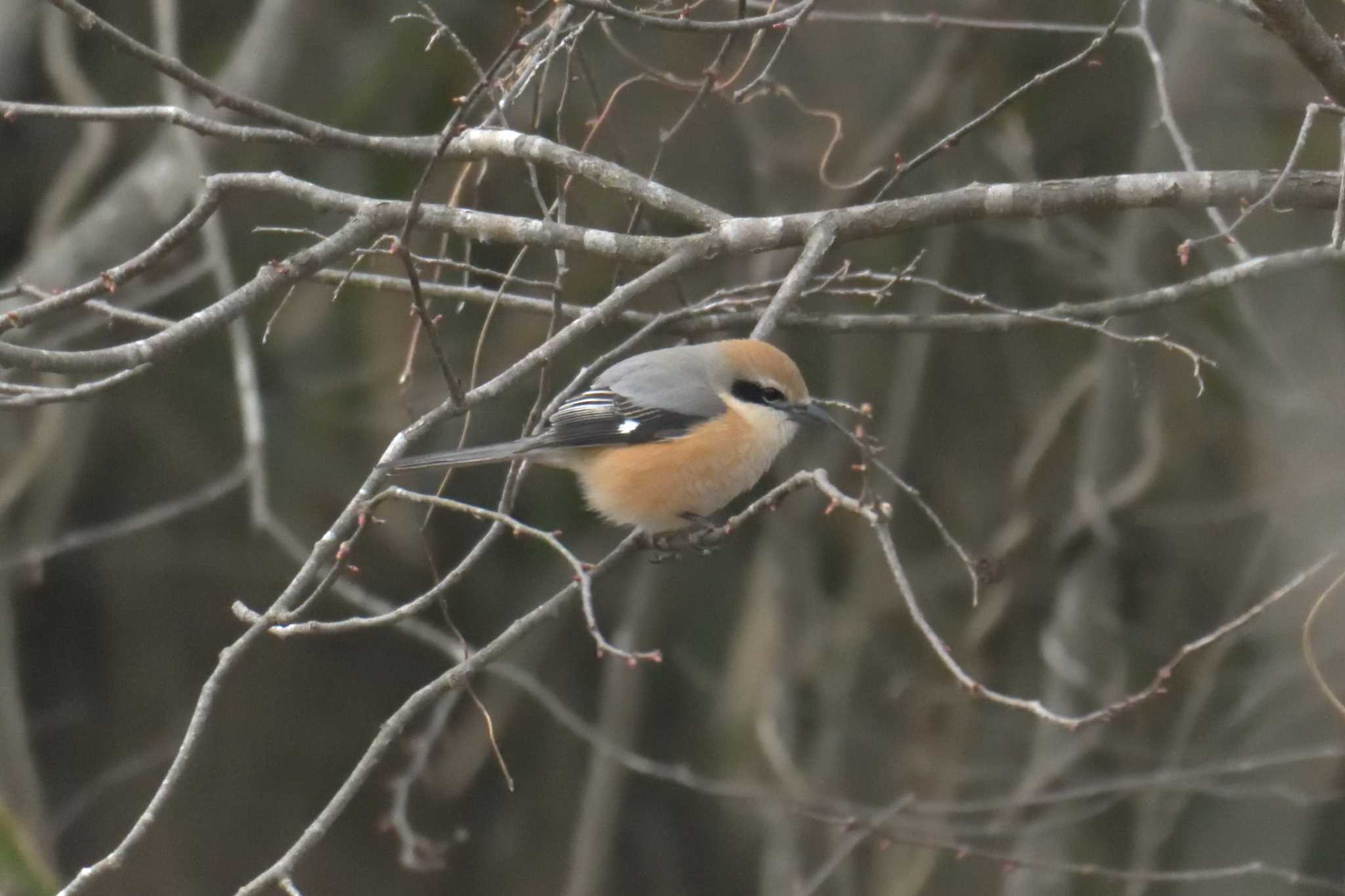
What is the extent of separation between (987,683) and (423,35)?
334 cm

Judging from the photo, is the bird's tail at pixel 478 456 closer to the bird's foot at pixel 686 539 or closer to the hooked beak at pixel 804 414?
the bird's foot at pixel 686 539

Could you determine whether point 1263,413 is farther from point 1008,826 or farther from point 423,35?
point 423,35

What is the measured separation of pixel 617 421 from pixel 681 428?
0.16 meters

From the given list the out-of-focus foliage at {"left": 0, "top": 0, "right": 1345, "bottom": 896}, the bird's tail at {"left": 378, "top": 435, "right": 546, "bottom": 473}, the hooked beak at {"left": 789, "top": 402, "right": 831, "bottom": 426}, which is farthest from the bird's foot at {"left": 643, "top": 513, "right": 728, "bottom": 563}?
the out-of-focus foliage at {"left": 0, "top": 0, "right": 1345, "bottom": 896}

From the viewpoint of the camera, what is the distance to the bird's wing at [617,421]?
3531 millimetres

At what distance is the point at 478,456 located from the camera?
10.2 ft

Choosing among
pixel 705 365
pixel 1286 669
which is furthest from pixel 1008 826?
pixel 705 365

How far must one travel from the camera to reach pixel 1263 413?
15.7 feet

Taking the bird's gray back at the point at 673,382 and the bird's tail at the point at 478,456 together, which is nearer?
the bird's tail at the point at 478,456

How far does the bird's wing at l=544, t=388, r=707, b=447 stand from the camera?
11.6 ft

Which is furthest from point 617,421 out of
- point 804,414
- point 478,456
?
point 478,456

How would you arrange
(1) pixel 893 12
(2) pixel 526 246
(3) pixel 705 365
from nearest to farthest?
(2) pixel 526 246
(3) pixel 705 365
(1) pixel 893 12

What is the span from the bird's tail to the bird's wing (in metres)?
0.24

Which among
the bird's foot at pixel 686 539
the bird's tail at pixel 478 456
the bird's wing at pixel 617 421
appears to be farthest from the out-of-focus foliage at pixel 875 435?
the bird's tail at pixel 478 456
